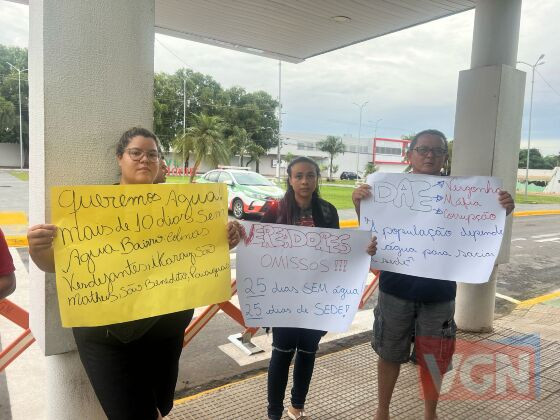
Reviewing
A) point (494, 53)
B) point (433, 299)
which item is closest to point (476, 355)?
point (433, 299)

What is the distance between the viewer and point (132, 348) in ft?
6.20

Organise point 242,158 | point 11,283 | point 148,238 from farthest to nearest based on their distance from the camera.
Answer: point 242,158, point 148,238, point 11,283

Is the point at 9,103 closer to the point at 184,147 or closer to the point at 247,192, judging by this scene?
the point at 184,147

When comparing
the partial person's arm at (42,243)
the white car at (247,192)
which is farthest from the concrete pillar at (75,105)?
the white car at (247,192)

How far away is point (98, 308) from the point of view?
1844 mm

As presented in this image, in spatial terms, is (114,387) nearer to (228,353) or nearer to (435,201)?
(435,201)

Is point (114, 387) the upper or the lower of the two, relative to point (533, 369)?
upper

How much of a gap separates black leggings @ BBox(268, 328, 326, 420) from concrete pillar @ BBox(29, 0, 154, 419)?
1.10 metres

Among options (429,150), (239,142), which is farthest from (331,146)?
(429,150)

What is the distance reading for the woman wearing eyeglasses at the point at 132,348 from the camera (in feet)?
6.08

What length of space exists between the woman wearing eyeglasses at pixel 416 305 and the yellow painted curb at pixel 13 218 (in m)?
11.7

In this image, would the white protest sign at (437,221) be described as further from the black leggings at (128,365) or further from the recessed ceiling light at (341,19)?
the recessed ceiling light at (341,19)

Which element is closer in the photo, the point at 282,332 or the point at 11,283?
the point at 11,283

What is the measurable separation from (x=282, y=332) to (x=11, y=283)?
154 cm
